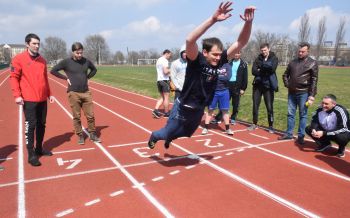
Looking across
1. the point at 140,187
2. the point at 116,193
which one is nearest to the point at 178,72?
the point at 140,187

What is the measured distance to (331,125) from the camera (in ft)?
19.9

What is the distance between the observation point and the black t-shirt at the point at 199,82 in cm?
417

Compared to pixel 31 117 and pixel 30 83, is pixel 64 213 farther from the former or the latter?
pixel 30 83

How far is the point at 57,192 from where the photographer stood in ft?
14.0

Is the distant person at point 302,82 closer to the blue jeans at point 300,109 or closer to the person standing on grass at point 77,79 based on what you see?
the blue jeans at point 300,109

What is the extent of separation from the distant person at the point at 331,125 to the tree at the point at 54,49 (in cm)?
10028

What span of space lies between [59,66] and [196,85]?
135 inches

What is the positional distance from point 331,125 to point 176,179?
337 cm

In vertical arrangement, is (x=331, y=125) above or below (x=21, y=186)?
above

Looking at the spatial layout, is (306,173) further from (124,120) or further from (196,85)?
(124,120)

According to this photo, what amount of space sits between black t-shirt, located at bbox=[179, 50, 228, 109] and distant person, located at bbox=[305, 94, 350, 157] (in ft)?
8.87

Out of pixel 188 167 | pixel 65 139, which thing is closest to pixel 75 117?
pixel 65 139

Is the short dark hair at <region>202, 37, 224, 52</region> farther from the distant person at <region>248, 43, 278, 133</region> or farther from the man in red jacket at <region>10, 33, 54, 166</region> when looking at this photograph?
the distant person at <region>248, 43, 278, 133</region>

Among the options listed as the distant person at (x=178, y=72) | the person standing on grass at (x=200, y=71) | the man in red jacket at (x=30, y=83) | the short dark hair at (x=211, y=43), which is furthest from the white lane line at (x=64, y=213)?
the distant person at (x=178, y=72)
